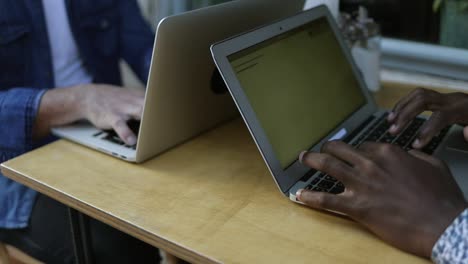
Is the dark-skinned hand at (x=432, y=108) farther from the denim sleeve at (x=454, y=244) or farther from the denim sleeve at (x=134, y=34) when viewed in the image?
the denim sleeve at (x=134, y=34)

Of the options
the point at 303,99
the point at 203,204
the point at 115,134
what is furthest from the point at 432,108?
the point at 115,134

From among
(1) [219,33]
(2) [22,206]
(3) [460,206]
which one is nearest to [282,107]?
(1) [219,33]

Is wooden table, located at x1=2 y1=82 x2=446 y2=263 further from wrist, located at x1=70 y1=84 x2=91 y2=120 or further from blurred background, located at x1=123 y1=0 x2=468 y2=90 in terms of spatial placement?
blurred background, located at x1=123 y1=0 x2=468 y2=90

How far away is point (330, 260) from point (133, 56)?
0.98 metres

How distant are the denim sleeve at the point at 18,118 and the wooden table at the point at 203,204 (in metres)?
0.08

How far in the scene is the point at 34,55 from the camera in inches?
49.9

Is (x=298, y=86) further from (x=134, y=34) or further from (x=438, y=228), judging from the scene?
(x=134, y=34)

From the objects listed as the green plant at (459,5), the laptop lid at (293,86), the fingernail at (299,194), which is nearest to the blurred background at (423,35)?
the green plant at (459,5)

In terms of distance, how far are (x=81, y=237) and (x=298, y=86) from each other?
474 millimetres

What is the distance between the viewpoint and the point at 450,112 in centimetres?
99

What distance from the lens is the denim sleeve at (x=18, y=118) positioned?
1023mm

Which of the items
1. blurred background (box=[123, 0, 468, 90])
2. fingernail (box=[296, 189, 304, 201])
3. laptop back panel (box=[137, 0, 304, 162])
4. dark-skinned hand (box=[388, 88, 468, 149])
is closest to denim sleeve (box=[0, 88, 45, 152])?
laptop back panel (box=[137, 0, 304, 162])

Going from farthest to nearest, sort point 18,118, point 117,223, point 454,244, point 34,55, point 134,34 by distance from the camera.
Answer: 1. point 134,34
2. point 34,55
3. point 18,118
4. point 117,223
5. point 454,244

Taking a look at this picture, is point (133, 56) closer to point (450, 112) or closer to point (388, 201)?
point (450, 112)
